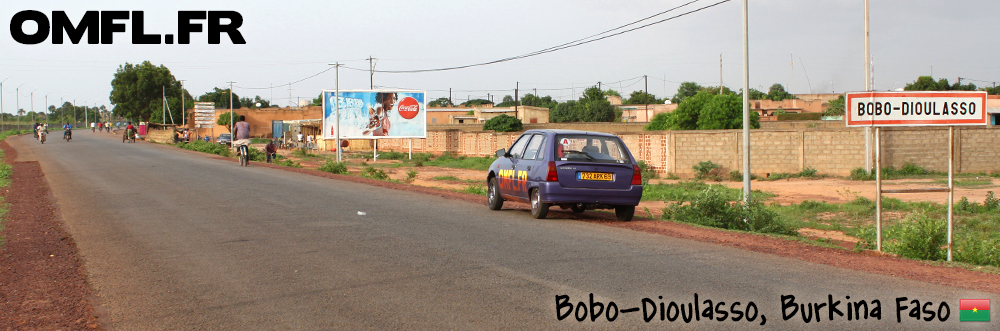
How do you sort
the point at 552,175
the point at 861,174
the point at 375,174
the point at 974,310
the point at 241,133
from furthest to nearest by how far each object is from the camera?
the point at 375,174 < the point at 861,174 < the point at 241,133 < the point at 552,175 < the point at 974,310

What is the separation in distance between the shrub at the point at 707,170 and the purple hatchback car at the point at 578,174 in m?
18.0

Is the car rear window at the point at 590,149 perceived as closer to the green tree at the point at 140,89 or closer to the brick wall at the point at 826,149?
the brick wall at the point at 826,149

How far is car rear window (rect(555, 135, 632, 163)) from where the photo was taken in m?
11.5

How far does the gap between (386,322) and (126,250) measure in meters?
4.78

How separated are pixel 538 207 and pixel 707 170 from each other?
19094 mm

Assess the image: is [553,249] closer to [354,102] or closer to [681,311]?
[681,311]

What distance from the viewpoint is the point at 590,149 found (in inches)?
461

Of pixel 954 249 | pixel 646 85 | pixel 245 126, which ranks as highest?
pixel 646 85

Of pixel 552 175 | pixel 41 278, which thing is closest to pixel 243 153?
pixel 552 175

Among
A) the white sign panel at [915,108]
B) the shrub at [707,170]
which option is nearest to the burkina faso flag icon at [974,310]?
the white sign panel at [915,108]

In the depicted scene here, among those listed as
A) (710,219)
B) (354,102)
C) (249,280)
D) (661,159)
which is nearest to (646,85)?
(354,102)

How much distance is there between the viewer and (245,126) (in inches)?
955

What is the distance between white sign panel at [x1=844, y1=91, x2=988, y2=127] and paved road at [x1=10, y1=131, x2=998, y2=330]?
2.03 m

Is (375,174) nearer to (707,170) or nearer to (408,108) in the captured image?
(707,170)
